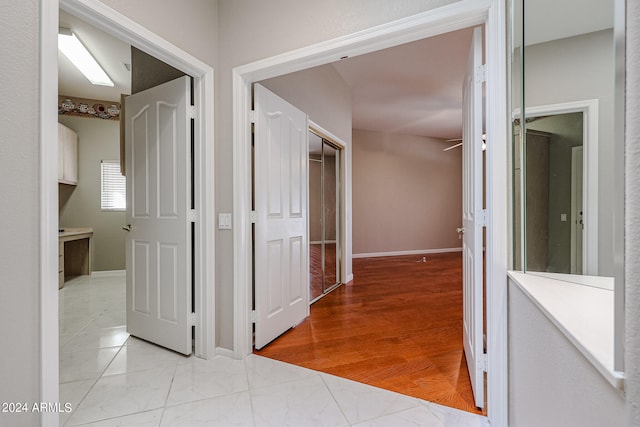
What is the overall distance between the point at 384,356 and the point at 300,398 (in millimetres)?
782

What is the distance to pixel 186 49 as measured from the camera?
1962 millimetres

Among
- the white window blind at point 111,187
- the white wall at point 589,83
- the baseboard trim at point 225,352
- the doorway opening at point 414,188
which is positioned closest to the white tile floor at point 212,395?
the baseboard trim at point 225,352

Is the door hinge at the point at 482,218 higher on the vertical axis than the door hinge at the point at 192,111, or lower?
lower

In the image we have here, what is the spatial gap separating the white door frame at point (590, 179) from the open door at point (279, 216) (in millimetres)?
1896

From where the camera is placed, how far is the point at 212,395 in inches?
67.1

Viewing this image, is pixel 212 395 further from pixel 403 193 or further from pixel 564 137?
pixel 403 193

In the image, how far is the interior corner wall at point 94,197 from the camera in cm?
484

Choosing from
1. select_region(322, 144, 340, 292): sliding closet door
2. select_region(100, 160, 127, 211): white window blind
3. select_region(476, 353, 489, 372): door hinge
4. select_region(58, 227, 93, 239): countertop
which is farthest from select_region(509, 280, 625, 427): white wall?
select_region(100, 160, 127, 211): white window blind

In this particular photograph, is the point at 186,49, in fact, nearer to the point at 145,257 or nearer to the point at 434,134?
the point at 145,257

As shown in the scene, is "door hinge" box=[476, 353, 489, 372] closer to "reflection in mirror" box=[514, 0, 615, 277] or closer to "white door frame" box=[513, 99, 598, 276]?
"reflection in mirror" box=[514, 0, 615, 277]

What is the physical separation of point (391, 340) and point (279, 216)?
4.67 feet

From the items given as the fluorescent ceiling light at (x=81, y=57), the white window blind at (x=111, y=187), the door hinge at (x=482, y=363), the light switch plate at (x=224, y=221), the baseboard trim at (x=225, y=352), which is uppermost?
the fluorescent ceiling light at (x=81, y=57)
